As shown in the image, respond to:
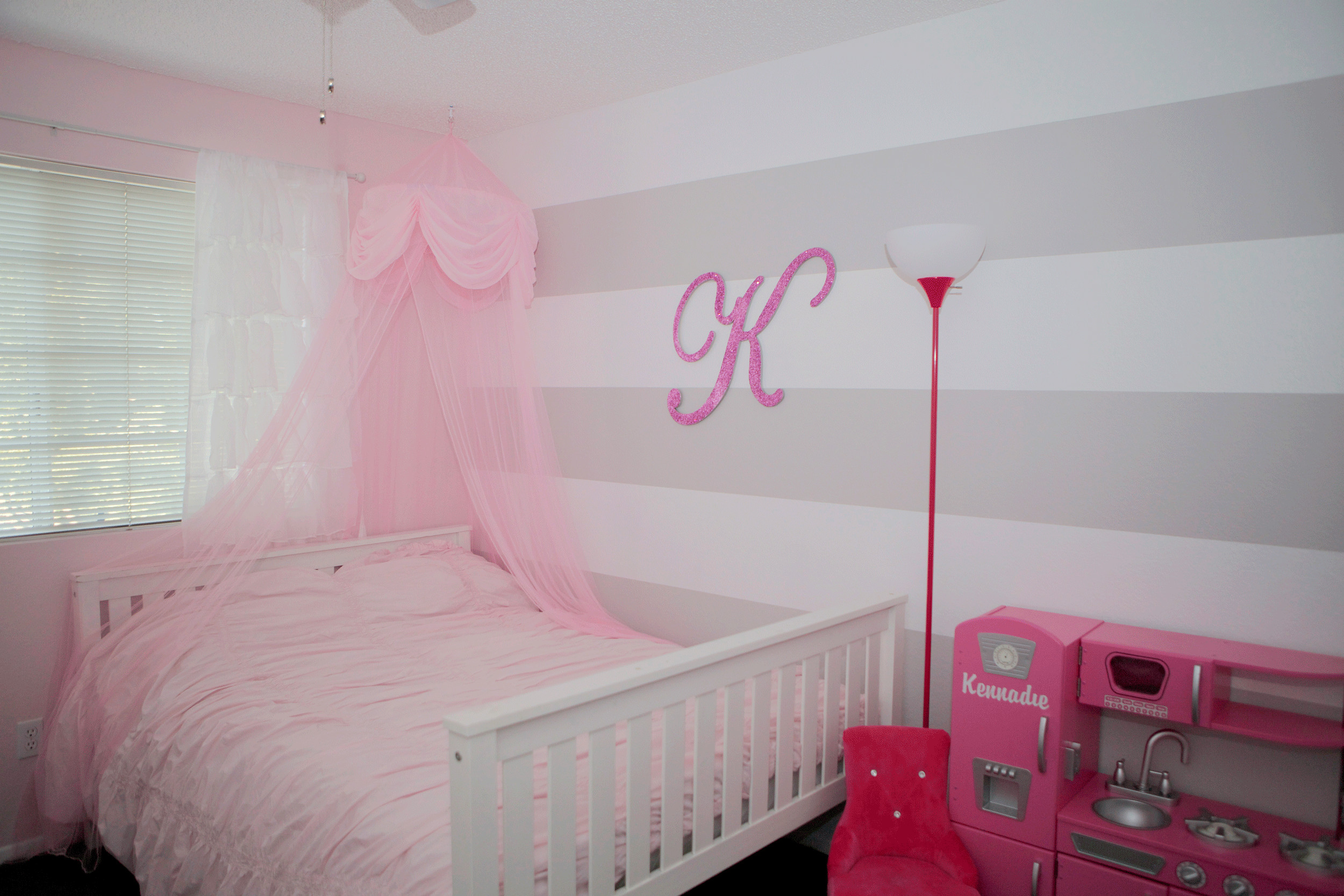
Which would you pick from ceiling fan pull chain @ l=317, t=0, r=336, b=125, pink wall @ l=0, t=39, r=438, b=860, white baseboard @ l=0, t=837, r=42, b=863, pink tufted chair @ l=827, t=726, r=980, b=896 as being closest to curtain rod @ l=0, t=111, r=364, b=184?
pink wall @ l=0, t=39, r=438, b=860

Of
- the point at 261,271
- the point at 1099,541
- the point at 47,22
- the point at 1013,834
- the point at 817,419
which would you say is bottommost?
the point at 1013,834

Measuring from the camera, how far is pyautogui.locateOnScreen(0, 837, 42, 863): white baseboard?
2729mm

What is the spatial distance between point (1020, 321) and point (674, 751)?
1550 mm

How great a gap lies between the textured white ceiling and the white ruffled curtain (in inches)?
15.5

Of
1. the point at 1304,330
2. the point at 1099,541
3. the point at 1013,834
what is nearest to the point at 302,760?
the point at 1013,834

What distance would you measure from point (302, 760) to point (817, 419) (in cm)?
184

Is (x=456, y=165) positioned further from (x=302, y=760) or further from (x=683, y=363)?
(x=302, y=760)

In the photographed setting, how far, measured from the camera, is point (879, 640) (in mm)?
2496

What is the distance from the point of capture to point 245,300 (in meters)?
2.94

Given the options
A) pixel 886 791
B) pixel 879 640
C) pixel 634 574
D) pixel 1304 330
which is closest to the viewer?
pixel 1304 330

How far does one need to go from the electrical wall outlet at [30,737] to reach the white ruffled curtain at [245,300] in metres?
0.89

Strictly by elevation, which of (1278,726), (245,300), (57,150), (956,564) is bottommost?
(1278,726)

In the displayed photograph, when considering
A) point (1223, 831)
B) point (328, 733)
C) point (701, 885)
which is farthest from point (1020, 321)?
point (328, 733)

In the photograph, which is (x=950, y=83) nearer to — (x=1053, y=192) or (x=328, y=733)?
(x=1053, y=192)
